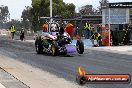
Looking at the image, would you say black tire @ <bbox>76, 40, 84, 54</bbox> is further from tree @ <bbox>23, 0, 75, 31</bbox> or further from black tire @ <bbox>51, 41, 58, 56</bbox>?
tree @ <bbox>23, 0, 75, 31</bbox>

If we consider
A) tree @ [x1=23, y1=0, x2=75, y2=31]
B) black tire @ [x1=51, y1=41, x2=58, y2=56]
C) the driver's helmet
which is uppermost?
tree @ [x1=23, y1=0, x2=75, y2=31]

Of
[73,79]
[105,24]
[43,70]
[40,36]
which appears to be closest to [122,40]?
[105,24]

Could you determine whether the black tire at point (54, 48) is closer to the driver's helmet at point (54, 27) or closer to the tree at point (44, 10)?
the driver's helmet at point (54, 27)

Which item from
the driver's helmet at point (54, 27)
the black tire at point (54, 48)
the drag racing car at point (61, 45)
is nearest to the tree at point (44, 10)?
the driver's helmet at point (54, 27)

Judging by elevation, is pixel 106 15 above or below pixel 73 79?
above

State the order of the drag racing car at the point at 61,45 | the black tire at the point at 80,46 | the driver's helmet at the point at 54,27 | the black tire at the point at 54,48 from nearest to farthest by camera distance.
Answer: the drag racing car at the point at 61,45 < the black tire at the point at 54,48 < the black tire at the point at 80,46 < the driver's helmet at the point at 54,27

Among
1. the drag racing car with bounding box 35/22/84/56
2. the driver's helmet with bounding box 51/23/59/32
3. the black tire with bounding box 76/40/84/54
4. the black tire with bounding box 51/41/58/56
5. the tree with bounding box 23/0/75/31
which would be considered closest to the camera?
the drag racing car with bounding box 35/22/84/56

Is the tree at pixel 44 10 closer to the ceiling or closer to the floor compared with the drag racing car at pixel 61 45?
closer to the ceiling

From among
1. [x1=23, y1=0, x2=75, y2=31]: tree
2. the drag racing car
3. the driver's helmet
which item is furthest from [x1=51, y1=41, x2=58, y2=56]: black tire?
[x1=23, y1=0, x2=75, y2=31]: tree

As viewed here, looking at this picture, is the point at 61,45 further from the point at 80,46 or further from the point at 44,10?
the point at 44,10

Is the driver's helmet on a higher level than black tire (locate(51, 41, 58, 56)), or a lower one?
higher

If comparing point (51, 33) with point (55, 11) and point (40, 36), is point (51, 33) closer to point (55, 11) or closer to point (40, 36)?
point (40, 36)

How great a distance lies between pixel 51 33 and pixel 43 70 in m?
8.02

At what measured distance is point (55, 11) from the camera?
7012 centimetres
